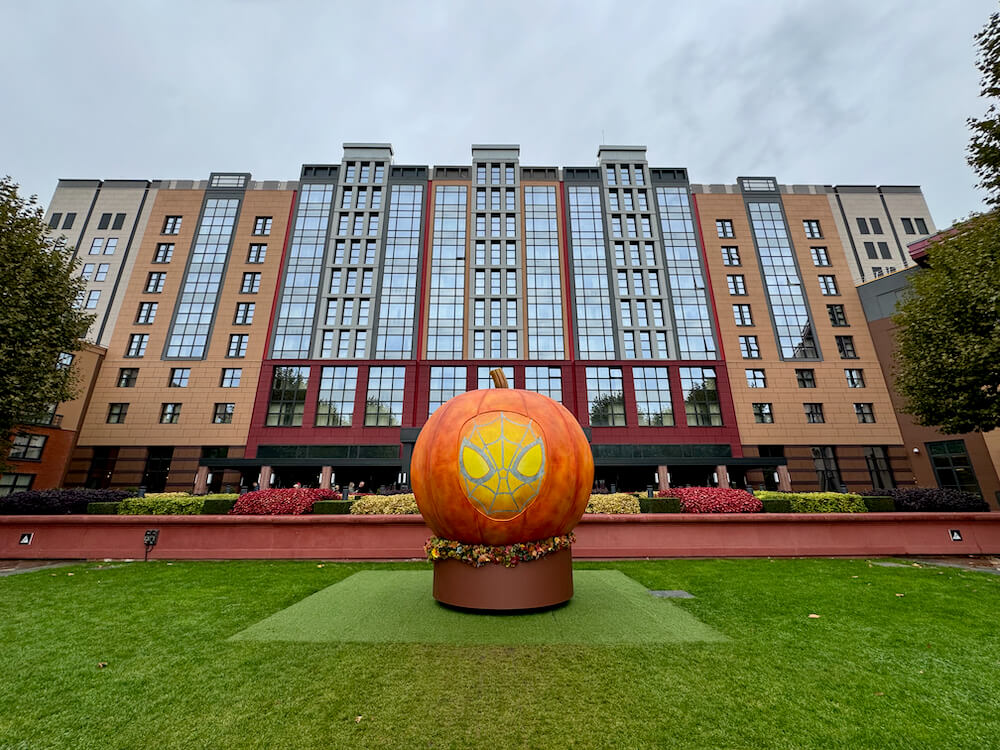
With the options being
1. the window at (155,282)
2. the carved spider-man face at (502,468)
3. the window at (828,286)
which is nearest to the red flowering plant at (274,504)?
the carved spider-man face at (502,468)

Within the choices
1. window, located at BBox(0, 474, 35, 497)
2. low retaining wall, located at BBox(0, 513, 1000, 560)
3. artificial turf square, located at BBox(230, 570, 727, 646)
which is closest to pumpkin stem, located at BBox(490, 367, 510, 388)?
artificial turf square, located at BBox(230, 570, 727, 646)

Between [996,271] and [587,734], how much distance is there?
2124 centimetres

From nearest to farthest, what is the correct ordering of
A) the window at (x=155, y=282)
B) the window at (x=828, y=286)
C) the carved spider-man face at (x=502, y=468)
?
the carved spider-man face at (x=502, y=468), the window at (x=155, y=282), the window at (x=828, y=286)

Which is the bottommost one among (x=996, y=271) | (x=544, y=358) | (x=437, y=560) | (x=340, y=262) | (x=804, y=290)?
(x=437, y=560)

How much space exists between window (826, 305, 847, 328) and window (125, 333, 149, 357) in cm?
6578

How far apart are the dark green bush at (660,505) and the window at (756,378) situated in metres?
29.8

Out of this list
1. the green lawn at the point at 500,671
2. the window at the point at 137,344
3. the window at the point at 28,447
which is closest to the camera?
the green lawn at the point at 500,671

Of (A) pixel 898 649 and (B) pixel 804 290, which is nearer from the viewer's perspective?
(A) pixel 898 649

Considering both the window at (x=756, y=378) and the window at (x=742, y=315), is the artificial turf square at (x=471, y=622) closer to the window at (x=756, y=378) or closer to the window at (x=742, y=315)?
the window at (x=756, y=378)

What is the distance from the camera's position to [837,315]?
40219mm

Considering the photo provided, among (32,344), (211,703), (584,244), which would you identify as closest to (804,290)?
(584,244)

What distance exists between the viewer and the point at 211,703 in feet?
14.9

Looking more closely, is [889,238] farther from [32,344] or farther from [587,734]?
[32,344]

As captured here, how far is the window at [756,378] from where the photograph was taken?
3831 centimetres
